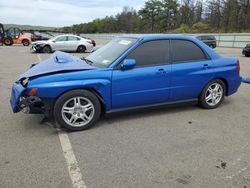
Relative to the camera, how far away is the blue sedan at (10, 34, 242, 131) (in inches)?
163

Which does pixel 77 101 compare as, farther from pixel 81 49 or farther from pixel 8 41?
pixel 8 41

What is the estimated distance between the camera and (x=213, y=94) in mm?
5555

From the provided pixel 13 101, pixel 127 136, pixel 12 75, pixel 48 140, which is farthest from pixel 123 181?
pixel 12 75

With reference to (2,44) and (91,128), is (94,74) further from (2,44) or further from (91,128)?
(2,44)

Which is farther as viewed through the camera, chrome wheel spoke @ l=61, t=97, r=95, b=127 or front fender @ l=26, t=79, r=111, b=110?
chrome wheel spoke @ l=61, t=97, r=95, b=127

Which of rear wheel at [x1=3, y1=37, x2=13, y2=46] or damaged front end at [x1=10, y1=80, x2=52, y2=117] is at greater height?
rear wheel at [x1=3, y1=37, x2=13, y2=46]

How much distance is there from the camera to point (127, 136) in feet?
13.6

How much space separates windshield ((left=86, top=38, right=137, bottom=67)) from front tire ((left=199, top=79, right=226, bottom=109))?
1845mm

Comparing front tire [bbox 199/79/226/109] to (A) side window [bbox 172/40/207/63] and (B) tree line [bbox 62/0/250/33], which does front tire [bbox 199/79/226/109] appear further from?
(B) tree line [bbox 62/0/250/33]

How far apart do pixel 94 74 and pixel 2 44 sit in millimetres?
29520

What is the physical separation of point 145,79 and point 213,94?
1755 millimetres

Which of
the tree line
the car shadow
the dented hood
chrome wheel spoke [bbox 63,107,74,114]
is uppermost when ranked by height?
the tree line

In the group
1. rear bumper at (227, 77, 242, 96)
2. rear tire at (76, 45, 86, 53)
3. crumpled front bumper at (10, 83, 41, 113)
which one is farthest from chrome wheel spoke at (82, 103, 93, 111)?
rear tire at (76, 45, 86, 53)

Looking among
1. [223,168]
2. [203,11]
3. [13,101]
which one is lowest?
[223,168]
